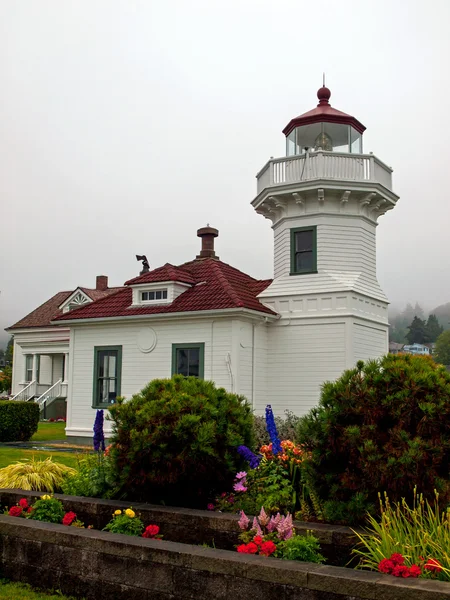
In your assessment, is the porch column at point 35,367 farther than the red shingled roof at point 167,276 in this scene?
Yes

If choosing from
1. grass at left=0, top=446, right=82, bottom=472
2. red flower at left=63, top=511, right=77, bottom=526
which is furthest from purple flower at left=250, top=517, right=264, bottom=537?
grass at left=0, top=446, right=82, bottom=472

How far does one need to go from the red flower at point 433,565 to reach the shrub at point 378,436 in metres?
0.98

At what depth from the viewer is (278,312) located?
18562 millimetres

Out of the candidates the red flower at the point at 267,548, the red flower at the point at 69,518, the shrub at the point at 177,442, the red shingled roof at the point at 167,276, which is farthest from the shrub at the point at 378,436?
the red shingled roof at the point at 167,276

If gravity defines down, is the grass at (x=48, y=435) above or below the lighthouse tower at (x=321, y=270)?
below

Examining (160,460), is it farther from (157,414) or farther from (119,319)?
(119,319)

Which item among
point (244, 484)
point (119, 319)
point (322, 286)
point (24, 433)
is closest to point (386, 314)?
point (322, 286)

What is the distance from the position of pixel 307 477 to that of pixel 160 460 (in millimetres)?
1657

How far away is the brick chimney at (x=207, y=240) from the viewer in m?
23.2

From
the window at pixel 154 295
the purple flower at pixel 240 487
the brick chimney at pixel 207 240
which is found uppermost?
the brick chimney at pixel 207 240

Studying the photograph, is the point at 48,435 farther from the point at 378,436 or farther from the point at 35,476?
the point at 378,436

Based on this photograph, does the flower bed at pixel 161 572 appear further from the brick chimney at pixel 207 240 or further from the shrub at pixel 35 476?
the brick chimney at pixel 207 240

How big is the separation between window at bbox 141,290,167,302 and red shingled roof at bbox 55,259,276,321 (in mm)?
371

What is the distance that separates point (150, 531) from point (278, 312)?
41.6 feet
